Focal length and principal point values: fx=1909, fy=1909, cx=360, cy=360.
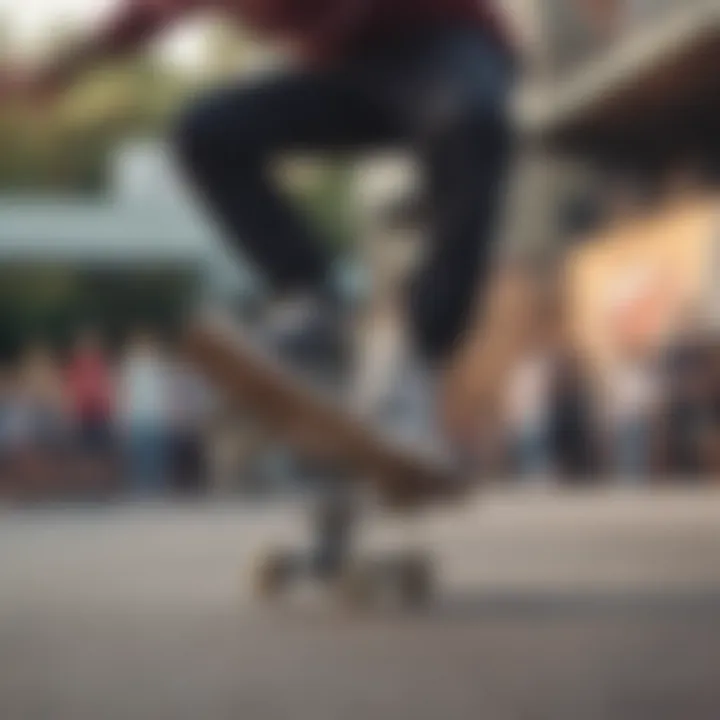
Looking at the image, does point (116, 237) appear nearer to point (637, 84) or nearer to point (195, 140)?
point (195, 140)

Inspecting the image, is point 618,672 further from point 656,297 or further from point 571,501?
point 656,297

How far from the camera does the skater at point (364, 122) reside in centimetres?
144

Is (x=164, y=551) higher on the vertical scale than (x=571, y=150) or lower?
lower

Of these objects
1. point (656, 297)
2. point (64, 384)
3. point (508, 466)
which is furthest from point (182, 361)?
point (656, 297)

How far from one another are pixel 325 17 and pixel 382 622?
60cm

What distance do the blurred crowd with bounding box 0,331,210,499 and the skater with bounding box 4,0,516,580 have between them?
122mm

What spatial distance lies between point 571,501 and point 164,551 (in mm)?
477

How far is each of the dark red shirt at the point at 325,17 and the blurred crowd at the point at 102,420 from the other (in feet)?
0.80

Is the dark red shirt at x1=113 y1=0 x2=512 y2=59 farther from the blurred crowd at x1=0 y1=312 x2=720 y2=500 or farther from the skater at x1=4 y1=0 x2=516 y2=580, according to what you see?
the blurred crowd at x1=0 y1=312 x2=720 y2=500

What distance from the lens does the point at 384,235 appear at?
1.49 meters

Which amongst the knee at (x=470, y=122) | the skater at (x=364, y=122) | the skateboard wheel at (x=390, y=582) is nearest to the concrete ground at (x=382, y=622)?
the skateboard wheel at (x=390, y=582)

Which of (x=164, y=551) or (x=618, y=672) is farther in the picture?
(x=164, y=551)

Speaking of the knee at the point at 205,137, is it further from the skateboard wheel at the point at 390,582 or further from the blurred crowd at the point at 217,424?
the skateboard wheel at the point at 390,582

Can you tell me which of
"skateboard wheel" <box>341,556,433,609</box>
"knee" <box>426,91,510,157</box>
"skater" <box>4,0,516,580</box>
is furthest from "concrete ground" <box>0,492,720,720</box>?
"knee" <box>426,91,510,157</box>
